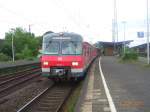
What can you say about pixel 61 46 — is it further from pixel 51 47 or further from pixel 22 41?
pixel 22 41

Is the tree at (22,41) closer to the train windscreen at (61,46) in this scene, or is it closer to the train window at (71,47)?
the train windscreen at (61,46)

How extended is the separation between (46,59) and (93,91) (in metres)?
4.36

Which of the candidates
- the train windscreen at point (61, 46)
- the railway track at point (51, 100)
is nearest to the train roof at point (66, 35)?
the train windscreen at point (61, 46)

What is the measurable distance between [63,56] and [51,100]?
13.5ft

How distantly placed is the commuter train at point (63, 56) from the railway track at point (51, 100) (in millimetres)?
806

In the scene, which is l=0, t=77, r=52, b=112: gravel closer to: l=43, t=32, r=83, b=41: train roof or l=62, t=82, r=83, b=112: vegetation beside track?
l=62, t=82, r=83, b=112: vegetation beside track

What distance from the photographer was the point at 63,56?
18.4 m

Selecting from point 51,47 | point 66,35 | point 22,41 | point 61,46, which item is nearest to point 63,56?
point 61,46

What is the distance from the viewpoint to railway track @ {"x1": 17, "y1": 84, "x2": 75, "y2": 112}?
1245 centimetres

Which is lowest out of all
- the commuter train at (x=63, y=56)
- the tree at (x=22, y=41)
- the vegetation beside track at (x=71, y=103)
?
the vegetation beside track at (x=71, y=103)

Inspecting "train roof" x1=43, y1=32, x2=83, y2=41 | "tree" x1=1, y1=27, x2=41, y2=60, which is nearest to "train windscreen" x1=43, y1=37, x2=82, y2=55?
"train roof" x1=43, y1=32, x2=83, y2=41

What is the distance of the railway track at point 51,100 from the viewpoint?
490 inches

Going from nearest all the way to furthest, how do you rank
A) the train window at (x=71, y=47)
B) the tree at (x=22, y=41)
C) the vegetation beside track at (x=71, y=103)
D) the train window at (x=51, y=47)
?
the vegetation beside track at (x=71, y=103) → the train window at (x=71, y=47) → the train window at (x=51, y=47) → the tree at (x=22, y=41)

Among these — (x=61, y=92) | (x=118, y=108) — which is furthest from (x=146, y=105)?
(x=61, y=92)
